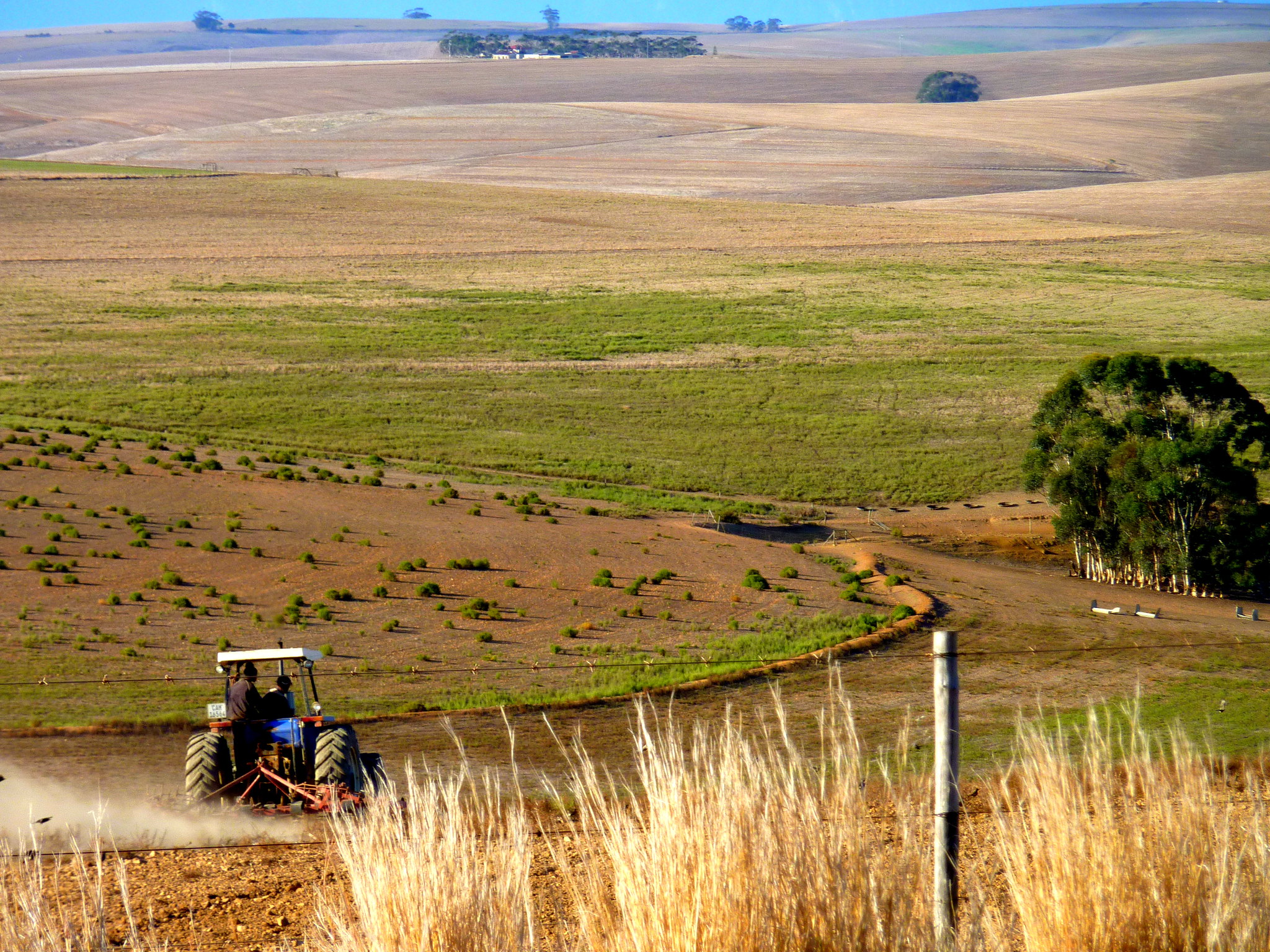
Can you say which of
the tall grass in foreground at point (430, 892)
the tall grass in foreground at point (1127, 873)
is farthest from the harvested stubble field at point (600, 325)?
the tall grass in foreground at point (430, 892)

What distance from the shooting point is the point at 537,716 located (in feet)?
60.7

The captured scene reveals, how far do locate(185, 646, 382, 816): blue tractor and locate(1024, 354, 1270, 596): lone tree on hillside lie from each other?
26.5 meters

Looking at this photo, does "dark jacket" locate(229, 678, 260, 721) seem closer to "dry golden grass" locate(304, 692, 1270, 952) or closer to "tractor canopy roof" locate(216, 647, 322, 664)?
"tractor canopy roof" locate(216, 647, 322, 664)

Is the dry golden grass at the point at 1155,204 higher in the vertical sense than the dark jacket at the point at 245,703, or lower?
higher

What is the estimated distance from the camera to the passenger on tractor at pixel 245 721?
455 inches

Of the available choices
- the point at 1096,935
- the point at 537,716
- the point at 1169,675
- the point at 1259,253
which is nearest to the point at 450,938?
the point at 1096,935

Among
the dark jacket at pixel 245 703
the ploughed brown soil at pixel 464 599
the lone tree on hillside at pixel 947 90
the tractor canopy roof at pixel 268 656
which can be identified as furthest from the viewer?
the lone tree on hillside at pixel 947 90

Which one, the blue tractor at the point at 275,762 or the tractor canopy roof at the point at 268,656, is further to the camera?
the tractor canopy roof at the point at 268,656

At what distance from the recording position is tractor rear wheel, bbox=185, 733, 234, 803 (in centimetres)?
1121

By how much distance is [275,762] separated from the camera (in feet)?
Result: 39.8

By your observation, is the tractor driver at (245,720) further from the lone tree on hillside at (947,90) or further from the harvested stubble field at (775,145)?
the lone tree on hillside at (947,90)

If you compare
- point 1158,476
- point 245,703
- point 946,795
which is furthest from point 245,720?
→ point 1158,476

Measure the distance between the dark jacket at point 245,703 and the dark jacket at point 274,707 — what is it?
0.06m

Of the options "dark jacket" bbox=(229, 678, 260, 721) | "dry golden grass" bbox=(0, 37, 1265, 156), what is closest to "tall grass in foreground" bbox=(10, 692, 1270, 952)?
"dark jacket" bbox=(229, 678, 260, 721)
